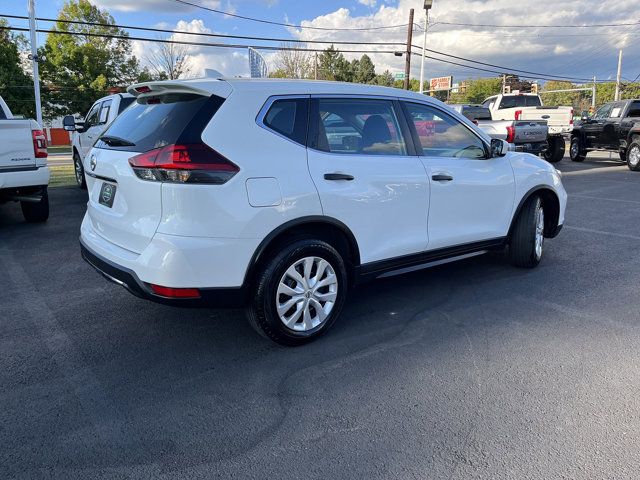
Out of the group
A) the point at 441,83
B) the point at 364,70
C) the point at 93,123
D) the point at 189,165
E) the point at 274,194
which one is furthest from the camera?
the point at 364,70

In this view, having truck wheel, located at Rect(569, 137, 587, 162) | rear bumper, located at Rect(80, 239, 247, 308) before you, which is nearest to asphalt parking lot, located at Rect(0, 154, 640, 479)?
rear bumper, located at Rect(80, 239, 247, 308)

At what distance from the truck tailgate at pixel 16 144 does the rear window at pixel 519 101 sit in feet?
52.5

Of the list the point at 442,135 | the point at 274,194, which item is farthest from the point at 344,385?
the point at 442,135

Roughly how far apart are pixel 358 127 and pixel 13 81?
45.4 metres

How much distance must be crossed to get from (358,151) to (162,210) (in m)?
1.50

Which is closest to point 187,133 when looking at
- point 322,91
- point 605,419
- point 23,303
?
point 322,91

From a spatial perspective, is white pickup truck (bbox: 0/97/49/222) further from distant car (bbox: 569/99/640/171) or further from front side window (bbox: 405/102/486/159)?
distant car (bbox: 569/99/640/171)

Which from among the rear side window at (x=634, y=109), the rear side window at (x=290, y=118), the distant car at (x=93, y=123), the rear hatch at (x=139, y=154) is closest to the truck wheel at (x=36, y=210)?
the distant car at (x=93, y=123)

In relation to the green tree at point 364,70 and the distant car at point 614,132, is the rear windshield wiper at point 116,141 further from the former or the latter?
the green tree at point 364,70

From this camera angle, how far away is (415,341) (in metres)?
3.77

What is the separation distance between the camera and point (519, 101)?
19.0 metres

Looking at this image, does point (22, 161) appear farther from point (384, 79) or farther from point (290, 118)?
point (384, 79)

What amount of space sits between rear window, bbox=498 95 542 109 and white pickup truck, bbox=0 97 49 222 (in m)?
15.9

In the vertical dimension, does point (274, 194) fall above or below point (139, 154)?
below
